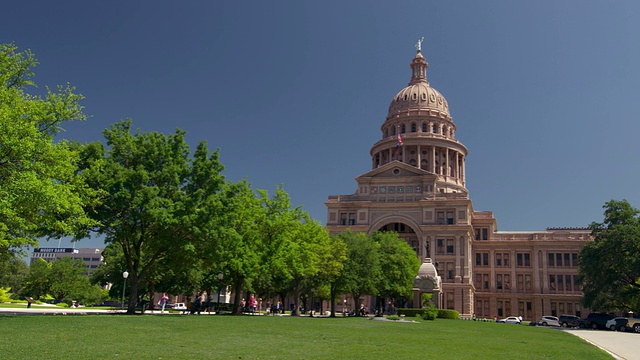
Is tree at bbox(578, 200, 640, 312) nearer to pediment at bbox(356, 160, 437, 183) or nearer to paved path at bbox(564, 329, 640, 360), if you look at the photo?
paved path at bbox(564, 329, 640, 360)

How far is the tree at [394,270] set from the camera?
66.3 m

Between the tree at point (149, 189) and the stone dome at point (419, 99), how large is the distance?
90436mm

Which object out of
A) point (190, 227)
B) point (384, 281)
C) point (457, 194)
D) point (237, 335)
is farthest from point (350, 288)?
point (457, 194)

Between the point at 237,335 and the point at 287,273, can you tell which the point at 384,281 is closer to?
the point at 287,273

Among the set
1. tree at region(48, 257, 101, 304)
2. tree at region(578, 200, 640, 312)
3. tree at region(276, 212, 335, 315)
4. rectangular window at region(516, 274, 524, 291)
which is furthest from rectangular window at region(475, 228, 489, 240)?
tree at region(48, 257, 101, 304)

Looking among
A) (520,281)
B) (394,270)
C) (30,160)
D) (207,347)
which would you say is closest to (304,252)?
(394,270)

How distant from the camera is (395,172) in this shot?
325 ft

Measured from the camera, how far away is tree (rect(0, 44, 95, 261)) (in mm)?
22953

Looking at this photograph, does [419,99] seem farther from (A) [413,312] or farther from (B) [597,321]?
(A) [413,312]

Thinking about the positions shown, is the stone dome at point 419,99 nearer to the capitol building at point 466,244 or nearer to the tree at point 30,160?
the capitol building at point 466,244

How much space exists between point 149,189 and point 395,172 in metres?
70.2

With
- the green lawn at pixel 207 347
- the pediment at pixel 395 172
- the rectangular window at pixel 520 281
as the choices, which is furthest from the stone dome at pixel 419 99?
the green lawn at pixel 207 347

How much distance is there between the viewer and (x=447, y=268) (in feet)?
307

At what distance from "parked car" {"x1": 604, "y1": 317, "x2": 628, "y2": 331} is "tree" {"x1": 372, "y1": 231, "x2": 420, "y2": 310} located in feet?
78.9
